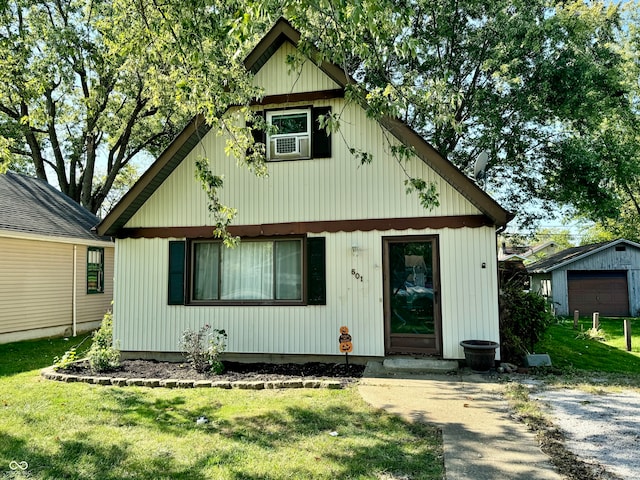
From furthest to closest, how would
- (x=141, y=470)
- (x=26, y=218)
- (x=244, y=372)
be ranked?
(x=26, y=218) → (x=244, y=372) → (x=141, y=470)

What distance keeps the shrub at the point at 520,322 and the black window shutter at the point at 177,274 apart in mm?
5920

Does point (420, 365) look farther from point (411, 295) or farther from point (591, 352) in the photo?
point (591, 352)

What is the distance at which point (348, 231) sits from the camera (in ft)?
25.3

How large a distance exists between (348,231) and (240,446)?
4425 mm

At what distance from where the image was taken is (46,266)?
11859mm

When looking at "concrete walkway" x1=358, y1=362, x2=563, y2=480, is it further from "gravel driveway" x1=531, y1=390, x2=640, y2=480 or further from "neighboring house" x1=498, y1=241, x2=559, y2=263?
"neighboring house" x1=498, y1=241, x2=559, y2=263

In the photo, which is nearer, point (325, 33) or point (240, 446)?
point (240, 446)

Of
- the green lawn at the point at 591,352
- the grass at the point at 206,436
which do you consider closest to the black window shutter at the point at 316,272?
the grass at the point at 206,436

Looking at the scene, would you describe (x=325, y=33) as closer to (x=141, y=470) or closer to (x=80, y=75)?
(x=141, y=470)

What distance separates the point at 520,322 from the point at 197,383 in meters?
5.61

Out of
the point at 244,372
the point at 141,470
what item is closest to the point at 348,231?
the point at 244,372

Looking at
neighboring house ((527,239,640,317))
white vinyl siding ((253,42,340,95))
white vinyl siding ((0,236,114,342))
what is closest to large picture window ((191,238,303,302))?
white vinyl siding ((253,42,340,95))

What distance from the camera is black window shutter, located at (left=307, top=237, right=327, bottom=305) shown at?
7664 mm

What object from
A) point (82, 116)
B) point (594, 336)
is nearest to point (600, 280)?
point (594, 336)
